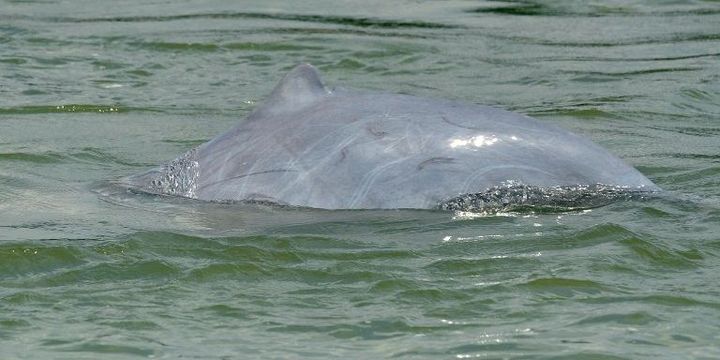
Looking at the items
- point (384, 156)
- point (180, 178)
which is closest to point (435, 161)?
point (384, 156)

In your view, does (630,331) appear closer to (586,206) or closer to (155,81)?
(586,206)

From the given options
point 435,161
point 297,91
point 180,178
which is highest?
point 297,91

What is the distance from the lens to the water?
4.88m

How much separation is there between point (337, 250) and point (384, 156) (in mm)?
694

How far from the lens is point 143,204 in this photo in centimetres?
704

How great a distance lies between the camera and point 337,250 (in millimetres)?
5996

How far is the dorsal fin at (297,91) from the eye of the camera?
7078 millimetres

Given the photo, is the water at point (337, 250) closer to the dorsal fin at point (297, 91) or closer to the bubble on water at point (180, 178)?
the bubble on water at point (180, 178)

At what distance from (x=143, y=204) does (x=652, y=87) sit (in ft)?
17.4

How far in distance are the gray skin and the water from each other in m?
0.13

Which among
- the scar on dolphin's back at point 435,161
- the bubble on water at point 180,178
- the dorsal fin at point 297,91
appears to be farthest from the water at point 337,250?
the dorsal fin at point 297,91

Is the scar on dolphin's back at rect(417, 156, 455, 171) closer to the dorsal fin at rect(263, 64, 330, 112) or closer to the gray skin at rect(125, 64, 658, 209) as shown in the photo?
the gray skin at rect(125, 64, 658, 209)

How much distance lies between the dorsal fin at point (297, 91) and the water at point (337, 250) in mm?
628

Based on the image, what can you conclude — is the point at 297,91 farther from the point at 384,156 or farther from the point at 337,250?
the point at 337,250
